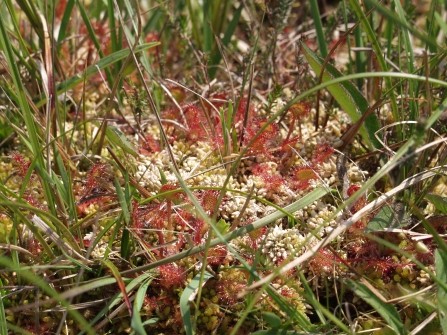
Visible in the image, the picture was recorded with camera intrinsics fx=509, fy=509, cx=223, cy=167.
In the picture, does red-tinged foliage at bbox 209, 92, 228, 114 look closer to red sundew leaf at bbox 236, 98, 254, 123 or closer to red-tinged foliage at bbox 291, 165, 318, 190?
red sundew leaf at bbox 236, 98, 254, 123

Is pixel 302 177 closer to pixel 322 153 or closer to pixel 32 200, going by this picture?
pixel 322 153

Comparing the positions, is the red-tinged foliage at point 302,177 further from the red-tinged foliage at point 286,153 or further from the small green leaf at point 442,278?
the small green leaf at point 442,278

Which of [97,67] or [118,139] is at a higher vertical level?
[97,67]

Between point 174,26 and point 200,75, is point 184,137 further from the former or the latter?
point 174,26

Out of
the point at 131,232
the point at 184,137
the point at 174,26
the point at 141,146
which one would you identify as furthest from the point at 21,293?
the point at 174,26

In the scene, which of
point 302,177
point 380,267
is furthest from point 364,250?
point 302,177

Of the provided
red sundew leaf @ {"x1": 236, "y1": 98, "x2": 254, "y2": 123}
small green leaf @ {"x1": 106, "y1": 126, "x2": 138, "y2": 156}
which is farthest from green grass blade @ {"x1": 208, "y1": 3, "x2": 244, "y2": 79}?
small green leaf @ {"x1": 106, "y1": 126, "x2": 138, "y2": 156}
